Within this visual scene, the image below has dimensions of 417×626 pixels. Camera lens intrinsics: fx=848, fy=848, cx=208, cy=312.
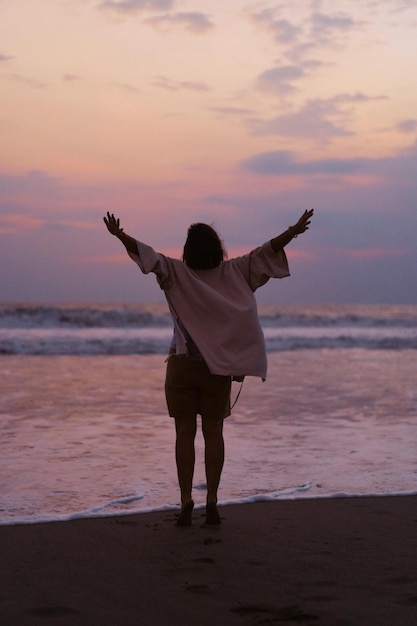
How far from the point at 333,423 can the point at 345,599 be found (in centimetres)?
536

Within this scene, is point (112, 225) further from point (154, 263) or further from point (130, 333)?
point (130, 333)

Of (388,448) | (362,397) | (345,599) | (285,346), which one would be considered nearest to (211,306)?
(345,599)

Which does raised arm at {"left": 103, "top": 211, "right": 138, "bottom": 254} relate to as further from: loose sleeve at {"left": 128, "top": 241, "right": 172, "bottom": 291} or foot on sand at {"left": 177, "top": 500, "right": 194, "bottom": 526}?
foot on sand at {"left": 177, "top": 500, "right": 194, "bottom": 526}

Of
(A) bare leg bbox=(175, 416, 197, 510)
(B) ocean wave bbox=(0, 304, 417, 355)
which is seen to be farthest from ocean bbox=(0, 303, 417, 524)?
(B) ocean wave bbox=(0, 304, 417, 355)

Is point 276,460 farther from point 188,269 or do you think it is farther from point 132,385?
point 132,385

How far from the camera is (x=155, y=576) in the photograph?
3.45m

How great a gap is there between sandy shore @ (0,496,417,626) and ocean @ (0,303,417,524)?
47 cm

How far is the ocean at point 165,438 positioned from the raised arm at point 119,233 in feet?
4.81

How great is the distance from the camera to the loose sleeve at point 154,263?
435 centimetres

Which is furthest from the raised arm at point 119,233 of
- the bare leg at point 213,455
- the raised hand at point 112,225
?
the bare leg at point 213,455

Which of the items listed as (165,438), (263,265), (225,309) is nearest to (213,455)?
(225,309)

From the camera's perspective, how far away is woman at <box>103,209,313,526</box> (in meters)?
4.50

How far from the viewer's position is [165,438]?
24.1ft

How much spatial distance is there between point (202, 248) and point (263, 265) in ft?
1.12
